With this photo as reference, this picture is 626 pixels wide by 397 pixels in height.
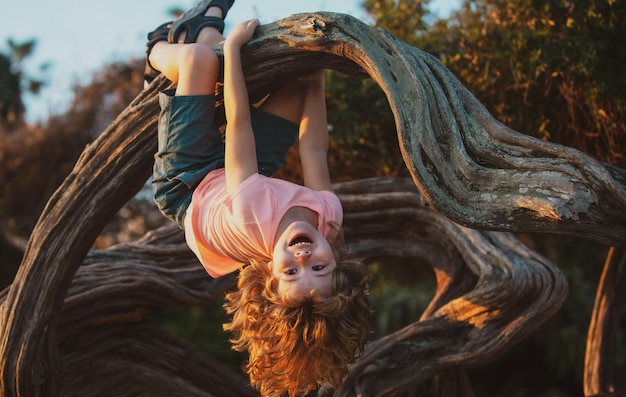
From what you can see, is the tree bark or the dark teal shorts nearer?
the dark teal shorts

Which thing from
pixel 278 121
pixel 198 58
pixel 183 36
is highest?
pixel 183 36

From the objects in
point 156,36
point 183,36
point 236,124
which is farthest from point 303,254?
point 156,36

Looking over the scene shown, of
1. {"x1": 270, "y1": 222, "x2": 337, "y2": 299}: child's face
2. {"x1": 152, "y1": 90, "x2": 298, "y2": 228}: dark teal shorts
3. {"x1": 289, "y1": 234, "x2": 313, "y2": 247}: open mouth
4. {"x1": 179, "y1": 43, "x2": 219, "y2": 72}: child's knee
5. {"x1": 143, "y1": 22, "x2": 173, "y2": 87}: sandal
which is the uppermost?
{"x1": 143, "y1": 22, "x2": 173, "y2": 87}: sandal

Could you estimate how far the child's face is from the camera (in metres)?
3.56

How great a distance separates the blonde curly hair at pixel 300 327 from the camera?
3646 mm

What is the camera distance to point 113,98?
12164 millimetres

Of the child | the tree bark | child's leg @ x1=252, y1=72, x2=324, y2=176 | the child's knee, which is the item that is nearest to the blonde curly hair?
the child

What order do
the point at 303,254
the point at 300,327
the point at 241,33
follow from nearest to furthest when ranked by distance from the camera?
the point at 303,254 < the point at 300,327 < the point at 241,33

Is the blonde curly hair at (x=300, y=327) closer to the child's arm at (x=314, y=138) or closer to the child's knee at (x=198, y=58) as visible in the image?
the child's arm at (x=314, y=138)

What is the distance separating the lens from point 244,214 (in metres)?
3.56

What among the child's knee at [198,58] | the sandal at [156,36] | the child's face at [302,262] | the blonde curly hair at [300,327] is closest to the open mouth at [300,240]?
the child's face at [302,262]

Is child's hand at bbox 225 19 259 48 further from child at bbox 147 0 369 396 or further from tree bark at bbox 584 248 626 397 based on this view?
tree bark at bbox 584 248 626 397

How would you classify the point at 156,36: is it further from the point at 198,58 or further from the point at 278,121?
the point at 278,121

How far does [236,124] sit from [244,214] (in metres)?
0.39
